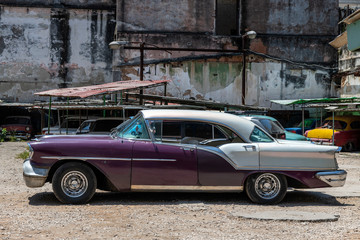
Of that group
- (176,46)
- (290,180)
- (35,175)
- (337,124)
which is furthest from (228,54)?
(35,175)

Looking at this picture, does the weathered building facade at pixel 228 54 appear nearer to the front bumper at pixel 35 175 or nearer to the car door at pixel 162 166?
the car door at pixel 162 166

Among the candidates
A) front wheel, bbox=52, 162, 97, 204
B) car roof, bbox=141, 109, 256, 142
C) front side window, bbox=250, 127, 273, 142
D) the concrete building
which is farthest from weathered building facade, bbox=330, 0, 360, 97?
front wheel, bbox=52, 162, 97, 204

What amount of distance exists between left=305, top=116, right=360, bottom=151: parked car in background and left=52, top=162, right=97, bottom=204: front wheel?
589 inches

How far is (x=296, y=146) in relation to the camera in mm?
8062

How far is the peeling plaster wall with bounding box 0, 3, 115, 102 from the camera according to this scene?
31.8 m

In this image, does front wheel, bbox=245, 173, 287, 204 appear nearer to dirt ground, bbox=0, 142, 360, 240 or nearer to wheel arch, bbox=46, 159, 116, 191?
dirt ground, bbox=0, 142, 360, 240

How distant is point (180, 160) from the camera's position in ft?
25.4

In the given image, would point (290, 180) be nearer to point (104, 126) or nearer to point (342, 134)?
point (104, 126)

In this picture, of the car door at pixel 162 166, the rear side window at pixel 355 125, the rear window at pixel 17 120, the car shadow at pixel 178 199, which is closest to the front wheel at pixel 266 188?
the car shadow at pixel 178 199

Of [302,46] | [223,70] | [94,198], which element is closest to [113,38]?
[223,70]

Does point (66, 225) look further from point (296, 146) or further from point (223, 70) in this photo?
point (223, 70)

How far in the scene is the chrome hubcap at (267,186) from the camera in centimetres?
793

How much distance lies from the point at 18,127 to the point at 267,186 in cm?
2261

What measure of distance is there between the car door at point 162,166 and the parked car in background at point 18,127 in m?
21.6
